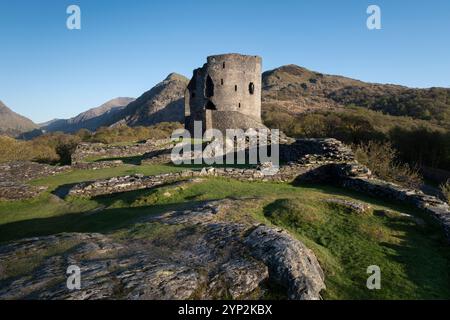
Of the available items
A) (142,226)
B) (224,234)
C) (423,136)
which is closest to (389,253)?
(224,234)

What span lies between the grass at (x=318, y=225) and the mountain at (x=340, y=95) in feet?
196

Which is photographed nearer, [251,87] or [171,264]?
[171,264]

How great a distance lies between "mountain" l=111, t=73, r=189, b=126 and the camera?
106 m

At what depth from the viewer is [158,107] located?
115 metres

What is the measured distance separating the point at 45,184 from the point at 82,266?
40.3ft

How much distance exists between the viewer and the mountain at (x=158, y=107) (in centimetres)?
10567

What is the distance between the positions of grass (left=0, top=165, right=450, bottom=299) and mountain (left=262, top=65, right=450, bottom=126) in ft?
196

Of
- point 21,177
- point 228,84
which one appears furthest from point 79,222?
point 228,84

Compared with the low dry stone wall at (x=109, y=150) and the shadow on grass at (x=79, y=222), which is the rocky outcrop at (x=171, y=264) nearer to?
the shadow on grass at (x=79, y=222)

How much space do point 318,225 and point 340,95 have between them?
123 m

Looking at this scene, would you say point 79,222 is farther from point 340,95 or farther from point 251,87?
point 340,95

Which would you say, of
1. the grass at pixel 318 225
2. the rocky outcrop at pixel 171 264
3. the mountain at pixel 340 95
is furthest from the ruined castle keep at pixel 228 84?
the mountain at pixel 340 95

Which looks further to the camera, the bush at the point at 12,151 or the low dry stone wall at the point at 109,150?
the bush at the point at 12,151

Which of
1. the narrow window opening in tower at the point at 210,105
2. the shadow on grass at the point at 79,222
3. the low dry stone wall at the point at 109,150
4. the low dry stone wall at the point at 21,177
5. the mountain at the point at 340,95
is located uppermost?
the mountain at the point at 340,95
